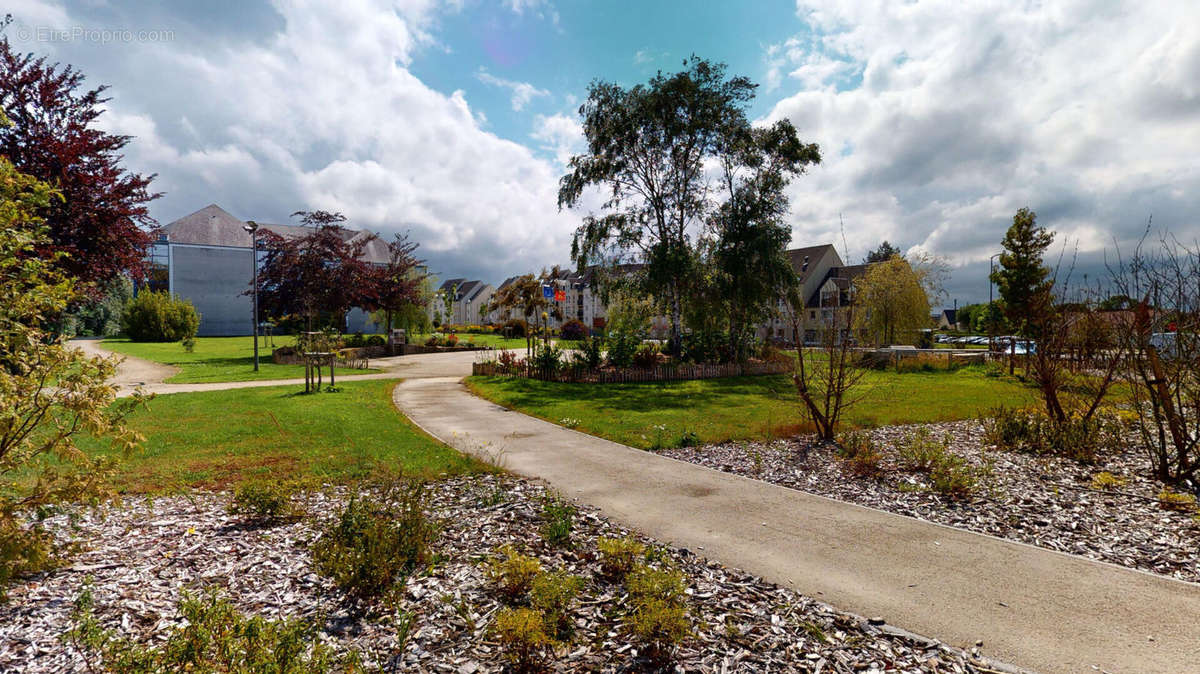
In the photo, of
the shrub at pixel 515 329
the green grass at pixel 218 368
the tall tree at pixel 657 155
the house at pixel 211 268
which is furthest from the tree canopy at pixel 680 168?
the house at pixel 211 268

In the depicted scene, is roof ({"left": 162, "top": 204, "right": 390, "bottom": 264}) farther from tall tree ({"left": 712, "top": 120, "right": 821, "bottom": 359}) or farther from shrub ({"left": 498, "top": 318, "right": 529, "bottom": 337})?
tall tree ({"left": 712, "top": 120, "right": 821, "bottom": 359})

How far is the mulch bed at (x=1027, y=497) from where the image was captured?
5121mm

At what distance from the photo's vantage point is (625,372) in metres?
18.9

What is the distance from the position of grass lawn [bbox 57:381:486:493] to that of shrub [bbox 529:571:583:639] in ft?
12.2

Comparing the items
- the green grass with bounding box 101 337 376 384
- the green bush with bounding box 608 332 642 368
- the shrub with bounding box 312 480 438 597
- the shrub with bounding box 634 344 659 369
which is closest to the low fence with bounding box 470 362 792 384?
the shrub with bounding box 634 344 659 369

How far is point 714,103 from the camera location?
22422 millimetres

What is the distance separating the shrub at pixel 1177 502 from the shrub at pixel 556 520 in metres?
6.84

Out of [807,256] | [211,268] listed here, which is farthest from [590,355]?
[211,268]

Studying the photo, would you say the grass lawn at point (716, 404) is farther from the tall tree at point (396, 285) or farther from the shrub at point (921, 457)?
the tall tree at point (396, 285)

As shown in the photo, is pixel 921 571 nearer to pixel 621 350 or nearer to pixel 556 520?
pixel 556 520

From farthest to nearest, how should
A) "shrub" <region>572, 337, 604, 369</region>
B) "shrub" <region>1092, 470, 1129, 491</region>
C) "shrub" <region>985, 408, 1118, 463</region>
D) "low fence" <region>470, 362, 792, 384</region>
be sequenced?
"shrub" <region>572, 337, 604, 369</region> < "low fence" <region>470, 362, 792, 384</region> < "shrub" <region>985, 408, 1118, 463</region> < "shrub" <region>1092, 470, 1129, 491</region>

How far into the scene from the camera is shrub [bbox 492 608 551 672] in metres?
3.05

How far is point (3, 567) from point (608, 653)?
3.92 metres

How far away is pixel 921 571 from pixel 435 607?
397 centimetres
